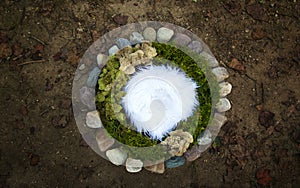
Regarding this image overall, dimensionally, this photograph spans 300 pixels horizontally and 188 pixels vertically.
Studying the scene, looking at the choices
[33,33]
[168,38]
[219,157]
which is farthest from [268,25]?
[33,33]

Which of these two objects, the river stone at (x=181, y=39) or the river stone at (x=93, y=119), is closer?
the river stone at (x=93, y=119)

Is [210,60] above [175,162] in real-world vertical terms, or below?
above

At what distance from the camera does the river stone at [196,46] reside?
266cm

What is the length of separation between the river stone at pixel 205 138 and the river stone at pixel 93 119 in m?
0.70

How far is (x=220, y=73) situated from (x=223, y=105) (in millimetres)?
234

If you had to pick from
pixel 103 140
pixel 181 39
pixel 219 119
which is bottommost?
pixel 103 140

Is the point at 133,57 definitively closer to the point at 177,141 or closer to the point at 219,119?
the point at 177,141

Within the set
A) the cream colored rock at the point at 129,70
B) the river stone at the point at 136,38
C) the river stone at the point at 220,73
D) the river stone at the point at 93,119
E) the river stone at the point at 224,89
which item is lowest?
the river stone at the point at 93,119

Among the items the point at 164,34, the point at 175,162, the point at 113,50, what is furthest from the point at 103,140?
the point at 164,34

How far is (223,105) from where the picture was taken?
103 inches

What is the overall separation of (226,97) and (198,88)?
246 mm

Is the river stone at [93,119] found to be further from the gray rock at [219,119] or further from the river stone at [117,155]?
the gray rock at [219,119]

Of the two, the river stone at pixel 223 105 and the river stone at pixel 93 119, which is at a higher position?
the river stone at pixel 223 105

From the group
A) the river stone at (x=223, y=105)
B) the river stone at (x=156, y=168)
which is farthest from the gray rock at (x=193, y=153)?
the river stone at (x=223, y=105)
